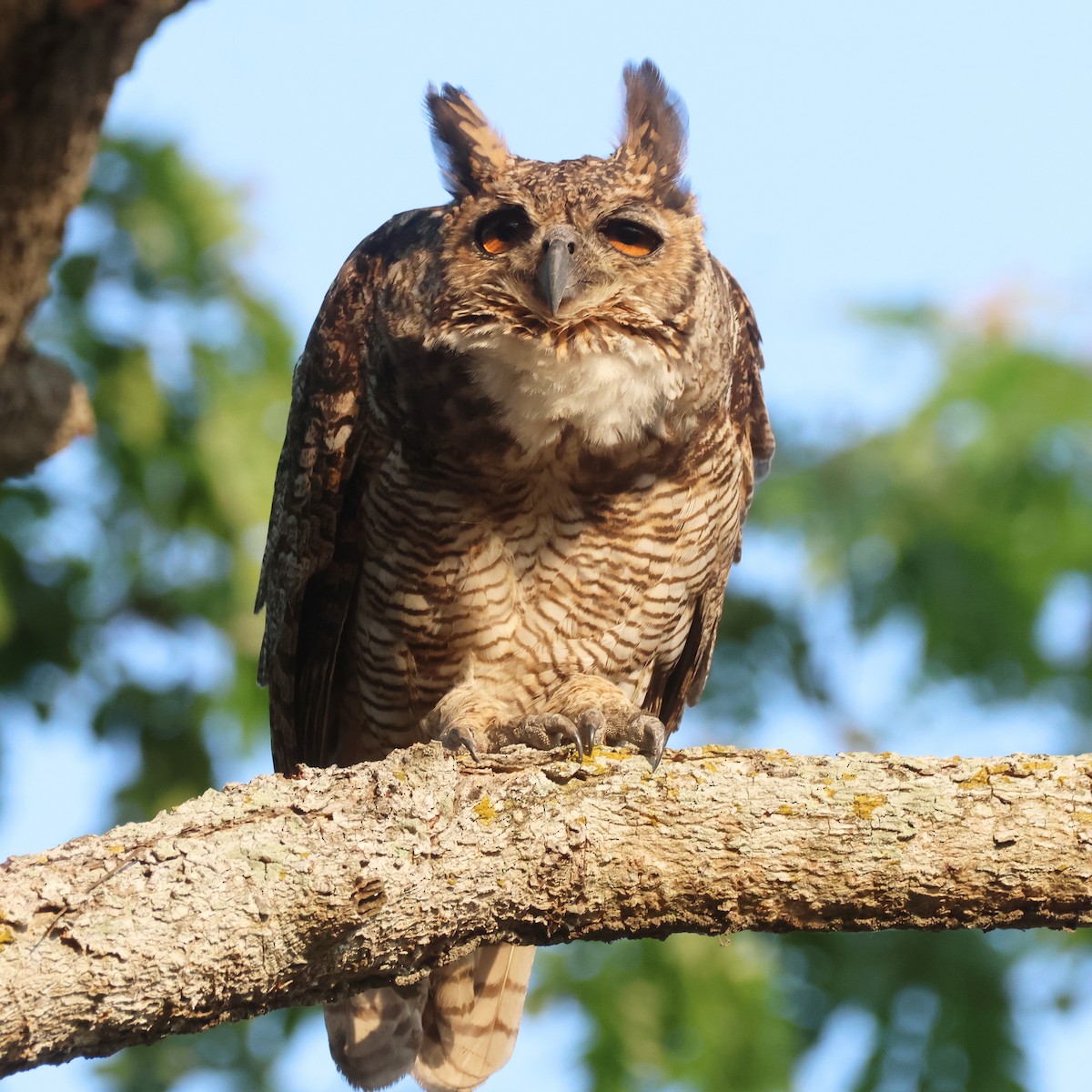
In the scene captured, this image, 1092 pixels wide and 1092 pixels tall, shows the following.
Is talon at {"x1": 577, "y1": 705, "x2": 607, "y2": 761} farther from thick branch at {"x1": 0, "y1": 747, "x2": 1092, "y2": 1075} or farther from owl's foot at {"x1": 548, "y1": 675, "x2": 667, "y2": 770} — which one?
thick branch at {"x1": 0, "y1": 747, "x2": 1092, "y2": 1075}

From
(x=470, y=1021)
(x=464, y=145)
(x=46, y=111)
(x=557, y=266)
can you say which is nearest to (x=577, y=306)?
(x=557, y=266)

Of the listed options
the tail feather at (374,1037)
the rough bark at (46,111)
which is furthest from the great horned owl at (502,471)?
the rough bark at (46,111)

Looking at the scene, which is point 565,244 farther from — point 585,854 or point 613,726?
point 585,854

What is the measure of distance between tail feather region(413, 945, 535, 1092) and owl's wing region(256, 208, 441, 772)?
34.3 inches

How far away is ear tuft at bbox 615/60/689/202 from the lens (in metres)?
3.77

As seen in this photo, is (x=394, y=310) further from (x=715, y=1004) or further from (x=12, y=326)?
(x=715, y=1004)

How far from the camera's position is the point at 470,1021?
165 inches

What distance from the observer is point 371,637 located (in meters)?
3.84

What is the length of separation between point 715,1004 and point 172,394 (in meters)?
2.91

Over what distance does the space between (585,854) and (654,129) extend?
2175 millimetres

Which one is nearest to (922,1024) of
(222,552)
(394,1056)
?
(394,1056)

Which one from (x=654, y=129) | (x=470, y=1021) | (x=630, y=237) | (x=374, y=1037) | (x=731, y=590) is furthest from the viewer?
(x=731, y=590)

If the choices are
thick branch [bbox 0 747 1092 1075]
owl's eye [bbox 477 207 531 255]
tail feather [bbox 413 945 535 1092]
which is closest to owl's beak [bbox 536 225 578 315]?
owl's eye [bbox 477 207 531 255]

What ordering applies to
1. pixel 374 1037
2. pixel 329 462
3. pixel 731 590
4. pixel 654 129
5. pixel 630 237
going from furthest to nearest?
pixel 731 590 → pixel 374 1037 → pixel 654 129 → pixel 329 462 → pixel 630 237
